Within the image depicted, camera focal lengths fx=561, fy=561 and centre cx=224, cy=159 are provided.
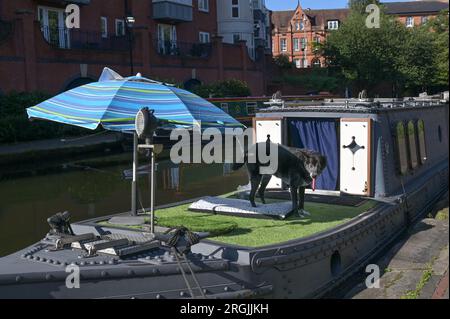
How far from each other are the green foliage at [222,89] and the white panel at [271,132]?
22.9 metres

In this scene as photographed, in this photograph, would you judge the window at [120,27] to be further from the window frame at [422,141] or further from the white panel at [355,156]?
the white panel at [355,156]

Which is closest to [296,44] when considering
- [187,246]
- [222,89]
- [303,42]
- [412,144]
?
[303,42]

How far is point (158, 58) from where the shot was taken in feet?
109

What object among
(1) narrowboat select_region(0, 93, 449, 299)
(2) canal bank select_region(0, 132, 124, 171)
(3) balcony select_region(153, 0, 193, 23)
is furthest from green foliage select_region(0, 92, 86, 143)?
(1) narrowboat select_region(0, 93, 449, 299)

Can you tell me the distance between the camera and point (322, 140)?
30.9 ft

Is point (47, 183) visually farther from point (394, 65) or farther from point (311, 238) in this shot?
point (394, 65)

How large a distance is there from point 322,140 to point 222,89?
26.1 m

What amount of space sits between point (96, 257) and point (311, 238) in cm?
254

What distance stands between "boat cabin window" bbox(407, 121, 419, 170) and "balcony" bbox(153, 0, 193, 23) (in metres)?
28.3

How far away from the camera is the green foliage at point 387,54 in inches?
1916

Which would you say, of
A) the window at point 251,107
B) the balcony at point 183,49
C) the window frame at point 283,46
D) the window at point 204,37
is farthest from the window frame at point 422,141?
the window frame at point 283,46

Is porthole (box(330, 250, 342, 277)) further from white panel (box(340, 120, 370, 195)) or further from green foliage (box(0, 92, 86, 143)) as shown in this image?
green foliage (box(0, 92, 86, 143))

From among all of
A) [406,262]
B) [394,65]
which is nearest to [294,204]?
[406,262]

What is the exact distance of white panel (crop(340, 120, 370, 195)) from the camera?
28.9 ft
